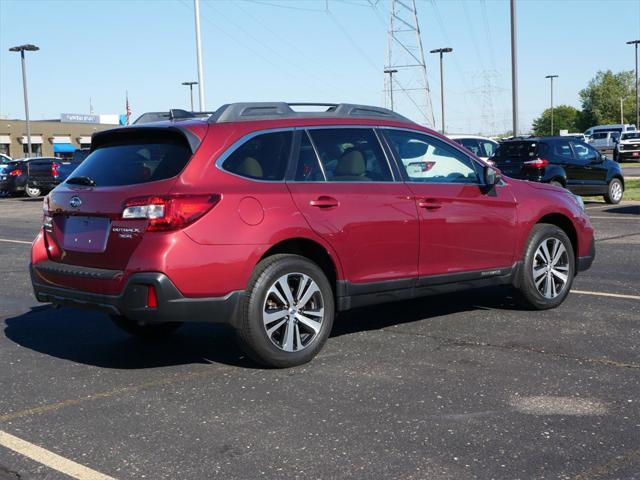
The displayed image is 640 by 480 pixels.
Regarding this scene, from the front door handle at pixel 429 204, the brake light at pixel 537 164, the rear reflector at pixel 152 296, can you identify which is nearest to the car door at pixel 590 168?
the brake light at pixel 537 164

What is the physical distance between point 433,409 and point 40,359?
304cm

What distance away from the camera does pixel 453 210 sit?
21.7ft

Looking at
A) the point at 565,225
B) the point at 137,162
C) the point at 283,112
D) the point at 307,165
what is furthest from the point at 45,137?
the point at 307,165

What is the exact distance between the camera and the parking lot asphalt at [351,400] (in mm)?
3945

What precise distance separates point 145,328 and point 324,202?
192 cm

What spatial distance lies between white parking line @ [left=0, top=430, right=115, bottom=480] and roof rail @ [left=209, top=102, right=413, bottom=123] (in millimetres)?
2441

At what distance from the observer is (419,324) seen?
6.99m

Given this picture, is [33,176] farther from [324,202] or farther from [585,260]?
[324,202]

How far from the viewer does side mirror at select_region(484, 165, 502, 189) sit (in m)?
6.80

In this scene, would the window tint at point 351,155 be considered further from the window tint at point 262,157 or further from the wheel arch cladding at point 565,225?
the wheel arch cladding at point 565,225

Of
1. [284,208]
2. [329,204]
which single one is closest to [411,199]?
[329,204]

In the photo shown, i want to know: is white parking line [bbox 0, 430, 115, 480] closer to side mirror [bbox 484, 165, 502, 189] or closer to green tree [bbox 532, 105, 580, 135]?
side mirror [bbox 484, 165, 502, 189]

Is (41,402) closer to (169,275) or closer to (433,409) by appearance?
(169,275)

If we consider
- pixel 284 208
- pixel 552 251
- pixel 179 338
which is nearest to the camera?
pixel 284 208
